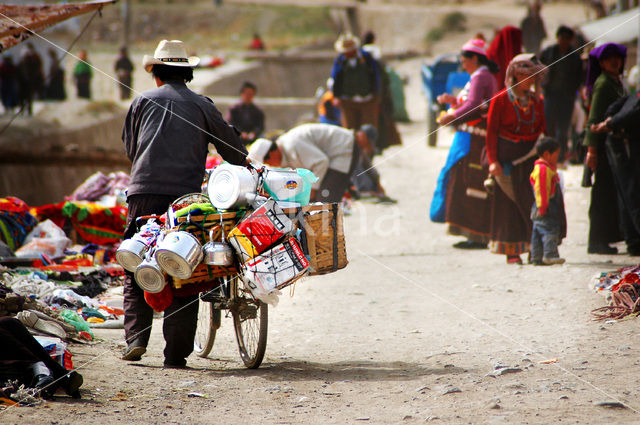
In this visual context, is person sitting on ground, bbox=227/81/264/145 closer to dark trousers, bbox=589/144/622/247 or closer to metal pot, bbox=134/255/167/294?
dark trousers, bbox=589/144/622/247

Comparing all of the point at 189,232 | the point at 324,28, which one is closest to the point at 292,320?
the point at 189,232

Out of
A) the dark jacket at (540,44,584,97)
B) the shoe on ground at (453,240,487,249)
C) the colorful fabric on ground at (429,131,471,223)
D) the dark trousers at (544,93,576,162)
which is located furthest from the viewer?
the dark trousers at (544,93,576,162)

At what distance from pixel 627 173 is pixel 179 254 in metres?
4.91

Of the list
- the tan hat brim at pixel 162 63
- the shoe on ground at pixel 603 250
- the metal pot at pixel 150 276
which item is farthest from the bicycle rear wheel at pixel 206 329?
the shoe on ground at pixel 603 250

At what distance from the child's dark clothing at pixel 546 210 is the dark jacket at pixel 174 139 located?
3531 mm

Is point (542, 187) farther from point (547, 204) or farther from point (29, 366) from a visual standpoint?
point (29, 366)

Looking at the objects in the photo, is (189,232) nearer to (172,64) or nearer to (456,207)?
(172,64)

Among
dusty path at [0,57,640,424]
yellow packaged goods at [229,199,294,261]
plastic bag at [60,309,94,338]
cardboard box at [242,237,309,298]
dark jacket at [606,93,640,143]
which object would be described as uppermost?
dark jacket at [606,93,640,143]

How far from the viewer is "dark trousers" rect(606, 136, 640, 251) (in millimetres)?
8023

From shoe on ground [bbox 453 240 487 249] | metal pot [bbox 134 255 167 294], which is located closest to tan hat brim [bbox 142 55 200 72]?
metal pot [bbox 134 255 167 294]

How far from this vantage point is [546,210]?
7.94 meters

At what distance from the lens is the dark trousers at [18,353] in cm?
431

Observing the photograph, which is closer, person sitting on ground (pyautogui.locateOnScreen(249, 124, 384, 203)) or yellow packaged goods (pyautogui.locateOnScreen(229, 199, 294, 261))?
yellow packaged goods (pyautogui.locateOnScreen(229, 199, 294, 261))

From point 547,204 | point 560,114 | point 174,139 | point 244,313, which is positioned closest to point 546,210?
point 547,204
